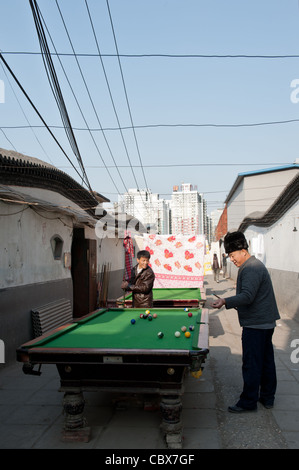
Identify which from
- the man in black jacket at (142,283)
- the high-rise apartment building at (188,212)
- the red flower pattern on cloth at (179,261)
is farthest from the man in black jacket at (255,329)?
the high-rise apartment building at (188,212)

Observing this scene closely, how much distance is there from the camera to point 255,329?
447cm

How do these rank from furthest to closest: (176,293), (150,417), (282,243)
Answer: (282,243) < (176,293) < (150,417)

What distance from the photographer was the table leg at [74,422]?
3.77m

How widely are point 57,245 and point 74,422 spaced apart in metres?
6.10

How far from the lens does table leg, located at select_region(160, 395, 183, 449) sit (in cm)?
359

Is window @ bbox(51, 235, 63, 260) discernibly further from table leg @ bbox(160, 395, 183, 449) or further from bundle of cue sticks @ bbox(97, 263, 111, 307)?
table leg @ bbox(160, 395, 183, 449)

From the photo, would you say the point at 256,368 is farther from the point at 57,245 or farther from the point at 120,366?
the point at 57,245

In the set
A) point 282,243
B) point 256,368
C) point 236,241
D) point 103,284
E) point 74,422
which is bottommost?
point 74,422

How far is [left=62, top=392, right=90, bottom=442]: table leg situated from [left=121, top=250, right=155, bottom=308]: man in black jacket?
302cm

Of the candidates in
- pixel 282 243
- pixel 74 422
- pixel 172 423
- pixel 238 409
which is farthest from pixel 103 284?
pixel 172 423

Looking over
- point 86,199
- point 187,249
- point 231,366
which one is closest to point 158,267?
point 187,249

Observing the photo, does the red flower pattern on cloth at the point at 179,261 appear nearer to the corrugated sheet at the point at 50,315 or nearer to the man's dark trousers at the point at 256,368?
the corrugated sheet at the point at 50,315

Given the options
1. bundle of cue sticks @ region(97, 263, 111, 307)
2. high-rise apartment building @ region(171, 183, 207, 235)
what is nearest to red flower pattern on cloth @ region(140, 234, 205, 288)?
bundle of cue sticks @ region(97, 263, 111, 307)
